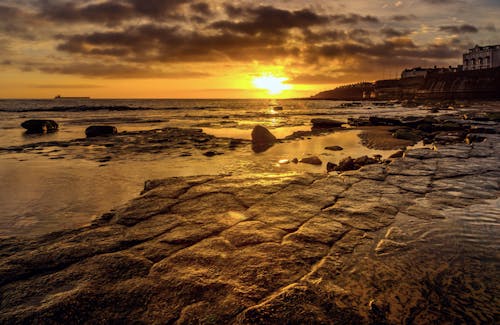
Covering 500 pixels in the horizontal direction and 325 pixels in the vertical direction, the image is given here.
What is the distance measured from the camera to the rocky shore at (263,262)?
88.8 inches

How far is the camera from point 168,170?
8.78 meters

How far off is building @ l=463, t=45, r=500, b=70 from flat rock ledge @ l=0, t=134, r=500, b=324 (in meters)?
117

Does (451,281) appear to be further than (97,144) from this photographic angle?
No

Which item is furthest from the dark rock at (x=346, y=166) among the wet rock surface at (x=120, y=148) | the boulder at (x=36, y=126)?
the boulder at (x=36, y=126)

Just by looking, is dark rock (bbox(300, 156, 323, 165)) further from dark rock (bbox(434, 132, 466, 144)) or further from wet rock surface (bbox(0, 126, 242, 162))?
dark rock (bbox(434, 132, 466, 144))

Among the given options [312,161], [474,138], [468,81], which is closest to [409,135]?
[474,138]

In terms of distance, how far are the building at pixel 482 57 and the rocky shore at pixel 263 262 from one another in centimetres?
11756

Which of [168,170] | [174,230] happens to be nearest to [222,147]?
[168,170]

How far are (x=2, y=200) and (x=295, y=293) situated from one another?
635 cm

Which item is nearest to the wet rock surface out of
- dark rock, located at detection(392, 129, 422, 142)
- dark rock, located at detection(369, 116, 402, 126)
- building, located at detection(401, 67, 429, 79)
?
dark rock, located at detection(392, 129, 422, 142)

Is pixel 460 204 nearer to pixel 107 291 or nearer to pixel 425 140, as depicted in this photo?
pixel 107 291

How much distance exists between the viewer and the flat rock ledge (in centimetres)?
224

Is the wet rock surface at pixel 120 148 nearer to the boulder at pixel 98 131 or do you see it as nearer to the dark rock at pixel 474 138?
the boulder at pixel 98 131

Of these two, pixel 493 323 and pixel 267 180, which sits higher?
pixel 267 180
